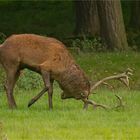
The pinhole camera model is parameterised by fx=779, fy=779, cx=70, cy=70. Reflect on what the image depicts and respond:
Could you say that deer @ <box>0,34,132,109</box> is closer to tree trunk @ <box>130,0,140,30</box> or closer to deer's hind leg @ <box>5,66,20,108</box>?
deer's hind leg @ <box>5,66,20,108</box>

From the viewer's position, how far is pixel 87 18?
28.7 m

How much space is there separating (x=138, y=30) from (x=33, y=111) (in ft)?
55.6

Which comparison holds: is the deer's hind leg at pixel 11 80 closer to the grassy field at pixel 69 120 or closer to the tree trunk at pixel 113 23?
the grassy field at pixel 69 120

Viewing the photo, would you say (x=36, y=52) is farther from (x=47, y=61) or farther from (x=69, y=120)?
(x=69, y=120)

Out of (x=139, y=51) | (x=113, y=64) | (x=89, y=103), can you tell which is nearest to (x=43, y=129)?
(x=89, y=103)

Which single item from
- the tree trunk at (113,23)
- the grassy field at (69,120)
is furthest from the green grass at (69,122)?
the tree trunk at (113,23)

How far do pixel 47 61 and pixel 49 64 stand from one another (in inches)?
2.9

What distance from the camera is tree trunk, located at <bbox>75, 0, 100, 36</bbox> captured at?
28.4 meters

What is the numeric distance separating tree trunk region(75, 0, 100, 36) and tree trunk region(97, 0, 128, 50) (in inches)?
123

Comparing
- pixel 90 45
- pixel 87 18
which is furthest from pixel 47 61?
pixel 87 18

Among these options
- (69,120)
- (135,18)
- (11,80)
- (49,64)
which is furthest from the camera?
(135,18)

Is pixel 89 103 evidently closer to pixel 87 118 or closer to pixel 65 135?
pixel 87 118

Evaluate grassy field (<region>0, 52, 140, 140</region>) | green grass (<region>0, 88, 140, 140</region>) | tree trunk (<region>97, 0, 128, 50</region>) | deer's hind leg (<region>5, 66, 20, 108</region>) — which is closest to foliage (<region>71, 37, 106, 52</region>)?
tree trunk (<region>97, 0, 128, 50</region>)

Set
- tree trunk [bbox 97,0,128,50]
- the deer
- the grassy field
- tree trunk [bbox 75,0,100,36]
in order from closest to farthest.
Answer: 1. the grassy field
2. the deer
3. tree trunk [bbox 97,0,128,50]
4. tree trunk [bbox 75,0,100,36]
